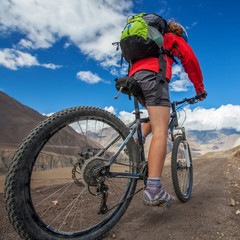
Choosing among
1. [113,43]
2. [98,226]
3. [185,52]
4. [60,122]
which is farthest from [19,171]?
[185,52]

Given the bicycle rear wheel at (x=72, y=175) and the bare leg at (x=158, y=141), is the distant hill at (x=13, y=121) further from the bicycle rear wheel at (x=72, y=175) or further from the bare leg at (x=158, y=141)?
the bare leg at (x=158, y=141)

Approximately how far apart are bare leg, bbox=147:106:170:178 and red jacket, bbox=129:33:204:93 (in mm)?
436

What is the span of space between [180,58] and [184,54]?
0.36ft

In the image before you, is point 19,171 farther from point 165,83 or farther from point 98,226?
point 165,83

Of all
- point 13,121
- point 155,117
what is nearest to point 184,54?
point 155,117

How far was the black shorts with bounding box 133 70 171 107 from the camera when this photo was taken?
2.07 meters

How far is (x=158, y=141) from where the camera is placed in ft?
6.83

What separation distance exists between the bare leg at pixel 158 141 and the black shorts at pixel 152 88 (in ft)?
0.23

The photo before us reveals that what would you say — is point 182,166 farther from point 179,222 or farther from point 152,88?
point 152,88

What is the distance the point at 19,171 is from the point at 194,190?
10.7 feet

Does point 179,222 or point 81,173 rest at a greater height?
point 81,173

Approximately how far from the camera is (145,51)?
6.87ft

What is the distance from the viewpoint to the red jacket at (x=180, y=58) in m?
2.16

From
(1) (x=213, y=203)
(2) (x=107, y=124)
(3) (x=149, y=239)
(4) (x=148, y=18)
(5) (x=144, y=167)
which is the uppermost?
(4) (x=148, y=18)
